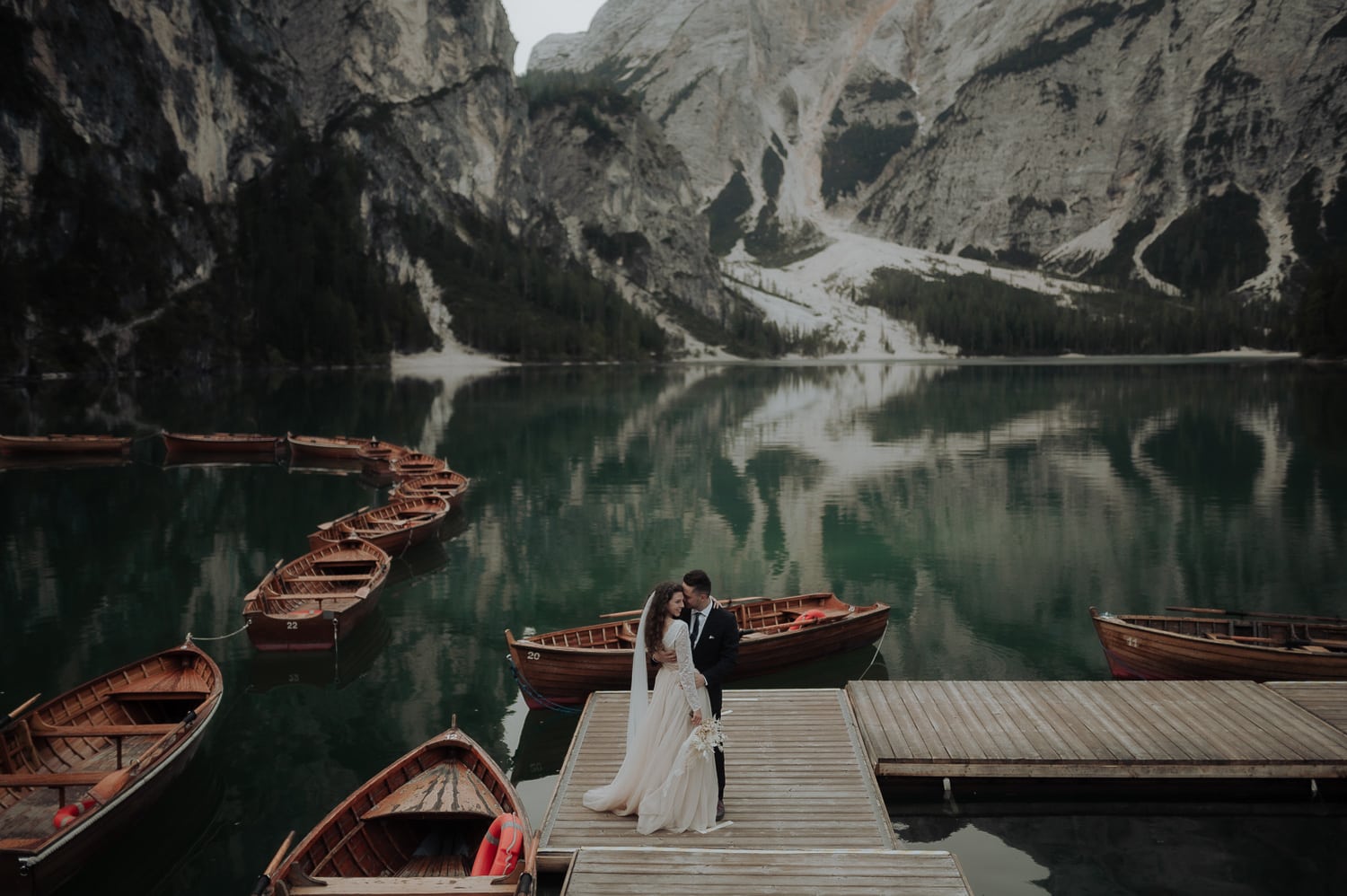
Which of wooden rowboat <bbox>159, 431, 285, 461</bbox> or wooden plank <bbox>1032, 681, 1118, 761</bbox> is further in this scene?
wooden rowboat <bbox>159, 431, 285, 461</bbox>

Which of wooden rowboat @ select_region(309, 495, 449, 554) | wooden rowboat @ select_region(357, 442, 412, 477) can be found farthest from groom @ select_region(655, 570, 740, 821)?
wooden rowboat @ select_region(357, 442, 412, 477)

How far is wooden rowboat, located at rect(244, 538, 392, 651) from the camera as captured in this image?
2002 cm

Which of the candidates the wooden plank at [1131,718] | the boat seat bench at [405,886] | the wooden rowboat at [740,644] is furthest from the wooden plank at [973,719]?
the boat seat bench at [405,886]

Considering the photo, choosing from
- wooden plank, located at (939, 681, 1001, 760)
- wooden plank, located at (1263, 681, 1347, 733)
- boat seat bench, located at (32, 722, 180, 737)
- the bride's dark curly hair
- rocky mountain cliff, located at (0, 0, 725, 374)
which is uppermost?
rocky mountain cliff, located at (0, 0, 725, 374)

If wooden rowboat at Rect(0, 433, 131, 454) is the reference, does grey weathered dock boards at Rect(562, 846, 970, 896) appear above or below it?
below

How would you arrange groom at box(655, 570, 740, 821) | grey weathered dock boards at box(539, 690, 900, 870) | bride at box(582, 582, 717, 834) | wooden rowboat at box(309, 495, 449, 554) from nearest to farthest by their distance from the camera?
bride at box(582, 582, 717, 834) < groom at box(655, 570, 740, 821) < grey weathered dock boards at box(539, 690, 900, 870) < wooden rowboat at box(309, 495, 449, 554)

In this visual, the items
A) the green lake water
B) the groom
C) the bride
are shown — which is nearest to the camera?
the bride

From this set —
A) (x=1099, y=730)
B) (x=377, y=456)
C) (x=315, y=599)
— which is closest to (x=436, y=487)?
(x=377, y=456)

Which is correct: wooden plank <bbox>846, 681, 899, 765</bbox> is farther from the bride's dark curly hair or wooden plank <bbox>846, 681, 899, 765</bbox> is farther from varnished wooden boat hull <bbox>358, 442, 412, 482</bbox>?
varnished wooden boat hull <bbox>358, 442, 412, 482</bbox>

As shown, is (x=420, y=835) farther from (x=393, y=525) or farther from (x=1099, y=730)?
(x=393, y=525)

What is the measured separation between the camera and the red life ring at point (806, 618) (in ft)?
62.5

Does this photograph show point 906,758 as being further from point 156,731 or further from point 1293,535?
point 1293,535

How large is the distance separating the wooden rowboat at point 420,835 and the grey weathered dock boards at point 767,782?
81cm

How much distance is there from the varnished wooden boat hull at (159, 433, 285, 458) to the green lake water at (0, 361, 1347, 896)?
149 cm
